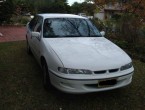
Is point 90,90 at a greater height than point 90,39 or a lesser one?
lesser

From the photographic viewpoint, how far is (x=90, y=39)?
562 centimetres

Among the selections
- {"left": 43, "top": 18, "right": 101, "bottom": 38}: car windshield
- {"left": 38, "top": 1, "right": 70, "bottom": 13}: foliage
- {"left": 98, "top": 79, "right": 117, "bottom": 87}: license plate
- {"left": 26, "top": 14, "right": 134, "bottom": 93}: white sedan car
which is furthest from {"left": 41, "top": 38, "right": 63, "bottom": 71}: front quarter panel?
{"left": 38, "top": 1, "right": 70, "bottom": 13}: foliage

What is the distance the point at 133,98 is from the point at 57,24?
8.27 ft

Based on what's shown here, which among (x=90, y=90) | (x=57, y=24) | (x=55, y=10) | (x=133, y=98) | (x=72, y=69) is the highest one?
(x=57, y=24)

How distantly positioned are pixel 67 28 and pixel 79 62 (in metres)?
1.76

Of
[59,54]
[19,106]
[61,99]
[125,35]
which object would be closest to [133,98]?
[61,99]

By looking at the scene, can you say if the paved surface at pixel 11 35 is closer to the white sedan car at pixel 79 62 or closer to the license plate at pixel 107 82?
the white sedan car at pixel 79 62

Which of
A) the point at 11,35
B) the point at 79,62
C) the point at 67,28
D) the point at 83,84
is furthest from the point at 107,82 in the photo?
the point at 11,35

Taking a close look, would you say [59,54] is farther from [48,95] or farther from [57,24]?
[57,24]

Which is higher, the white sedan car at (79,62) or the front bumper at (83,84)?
the white sedan car at (79,62)

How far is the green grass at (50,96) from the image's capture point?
4498 millimetres

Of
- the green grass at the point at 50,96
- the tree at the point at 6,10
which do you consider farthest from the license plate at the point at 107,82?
the tree at the point at 6,10

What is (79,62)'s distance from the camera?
170 inches

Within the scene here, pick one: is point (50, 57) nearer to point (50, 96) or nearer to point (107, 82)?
point (50, 96)
